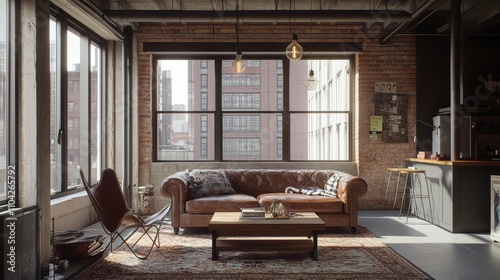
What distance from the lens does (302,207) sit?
21.2ft

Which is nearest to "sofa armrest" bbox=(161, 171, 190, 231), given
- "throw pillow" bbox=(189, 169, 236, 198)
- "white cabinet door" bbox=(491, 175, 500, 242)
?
"throw pillow" bbox=(189, 169, 236, 198)

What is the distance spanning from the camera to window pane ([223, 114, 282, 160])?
8.76 meters

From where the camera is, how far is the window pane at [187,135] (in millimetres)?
8750

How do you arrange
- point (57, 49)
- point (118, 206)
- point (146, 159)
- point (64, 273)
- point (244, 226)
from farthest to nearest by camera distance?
point (146, 159), point (57, 49), point (118, 206), point (244, 226), point (64, 273)

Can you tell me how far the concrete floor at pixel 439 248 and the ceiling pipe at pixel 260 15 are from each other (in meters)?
3.17

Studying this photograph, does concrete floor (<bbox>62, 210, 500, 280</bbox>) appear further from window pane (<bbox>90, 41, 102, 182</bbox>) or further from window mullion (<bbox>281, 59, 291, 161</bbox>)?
window mullion (<bbox>281, 59, 291, 161</bbox>)

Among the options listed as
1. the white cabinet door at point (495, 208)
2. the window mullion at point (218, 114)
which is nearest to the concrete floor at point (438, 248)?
the white cabinet door at point (495, 208)

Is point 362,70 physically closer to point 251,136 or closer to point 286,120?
point 286,120

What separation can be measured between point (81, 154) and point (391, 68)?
5634 mm

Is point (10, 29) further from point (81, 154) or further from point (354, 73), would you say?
point (354, 73)

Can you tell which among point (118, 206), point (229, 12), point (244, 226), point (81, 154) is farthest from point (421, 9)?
→ point (81, 154)

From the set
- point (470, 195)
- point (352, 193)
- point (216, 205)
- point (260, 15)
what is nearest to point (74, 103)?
point (216, 205)

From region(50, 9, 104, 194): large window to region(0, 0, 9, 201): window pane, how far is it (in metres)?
1.57

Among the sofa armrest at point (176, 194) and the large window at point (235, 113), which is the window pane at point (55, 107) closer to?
the sofa armrest at point (176, 194)
